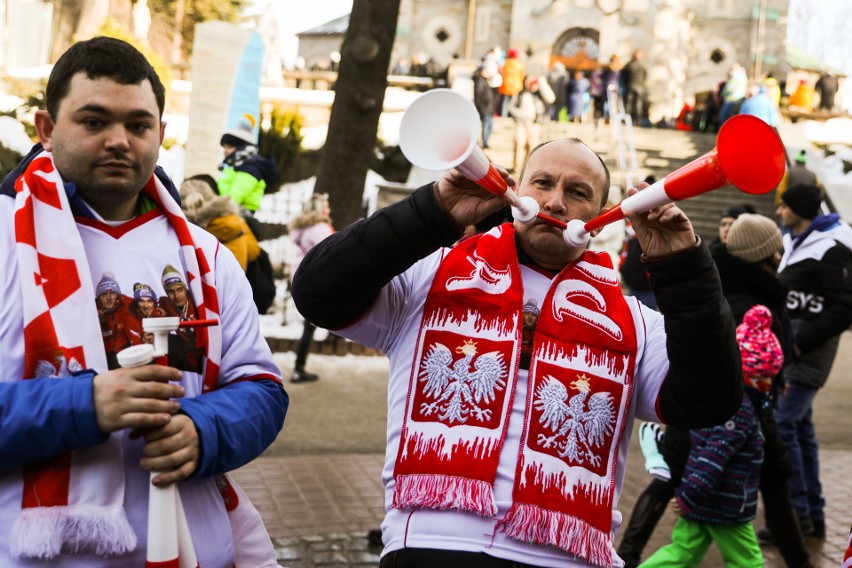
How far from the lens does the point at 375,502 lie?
18.5 feet

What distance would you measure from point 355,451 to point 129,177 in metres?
4.97

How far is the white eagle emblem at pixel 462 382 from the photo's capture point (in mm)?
2328

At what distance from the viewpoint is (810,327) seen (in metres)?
5.71

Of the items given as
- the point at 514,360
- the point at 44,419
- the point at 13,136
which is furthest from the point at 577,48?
the point at 44,419

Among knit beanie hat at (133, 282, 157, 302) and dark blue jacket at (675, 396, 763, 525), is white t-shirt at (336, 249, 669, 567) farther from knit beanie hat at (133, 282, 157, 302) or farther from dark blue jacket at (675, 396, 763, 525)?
dark blue jacket at (675, 396, 763, 525)

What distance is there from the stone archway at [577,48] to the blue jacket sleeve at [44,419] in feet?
136

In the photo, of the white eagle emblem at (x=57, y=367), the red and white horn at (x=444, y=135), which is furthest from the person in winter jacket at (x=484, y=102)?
the white eagle emblem at (x=57, y=367)

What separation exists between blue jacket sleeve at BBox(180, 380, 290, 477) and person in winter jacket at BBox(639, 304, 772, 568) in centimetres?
251

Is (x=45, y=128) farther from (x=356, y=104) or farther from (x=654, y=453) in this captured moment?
(x=356, y=104)

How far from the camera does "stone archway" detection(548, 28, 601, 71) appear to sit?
41.6m

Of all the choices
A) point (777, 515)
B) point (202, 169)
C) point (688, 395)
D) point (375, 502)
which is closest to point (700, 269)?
point (688, 395)

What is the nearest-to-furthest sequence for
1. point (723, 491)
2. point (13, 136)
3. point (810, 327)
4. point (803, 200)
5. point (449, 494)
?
1. point (449, 494)
2. point (723, 491)
3. point (810, 327)
4. point (803, 200)
5. point (13, 136)

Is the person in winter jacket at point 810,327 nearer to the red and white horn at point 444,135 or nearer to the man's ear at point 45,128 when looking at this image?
the red and white horn at point 444,135

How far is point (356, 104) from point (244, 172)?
2.93 metres
